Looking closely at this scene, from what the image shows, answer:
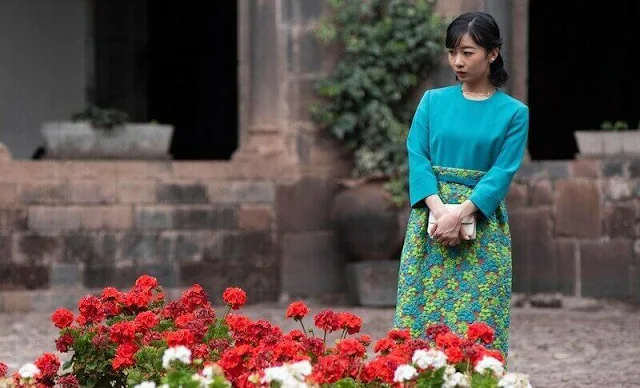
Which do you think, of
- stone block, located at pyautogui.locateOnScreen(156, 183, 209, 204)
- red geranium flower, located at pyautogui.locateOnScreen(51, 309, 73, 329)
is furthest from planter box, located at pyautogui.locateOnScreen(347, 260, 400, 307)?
red geranium flower, located at pyautogui.locateOnScreen(51, 309, 73, 329)

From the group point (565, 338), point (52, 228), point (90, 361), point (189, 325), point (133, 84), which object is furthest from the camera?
point (133, 84)

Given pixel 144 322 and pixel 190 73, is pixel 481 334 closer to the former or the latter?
pixel 144 322

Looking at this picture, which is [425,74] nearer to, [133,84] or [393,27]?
[393,27]

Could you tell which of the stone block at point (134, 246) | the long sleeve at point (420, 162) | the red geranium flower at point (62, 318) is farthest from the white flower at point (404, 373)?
the stone block at point (134, 246)

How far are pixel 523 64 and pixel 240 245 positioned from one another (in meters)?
2.46

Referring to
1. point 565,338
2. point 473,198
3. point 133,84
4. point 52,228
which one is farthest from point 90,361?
point 133,84

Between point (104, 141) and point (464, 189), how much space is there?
703 centimetres

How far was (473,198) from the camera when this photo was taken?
15.6 feet

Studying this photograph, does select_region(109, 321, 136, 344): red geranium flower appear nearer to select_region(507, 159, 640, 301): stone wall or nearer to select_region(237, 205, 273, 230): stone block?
select_region(237, 205, 273, 230): stone block

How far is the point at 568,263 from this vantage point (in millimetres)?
11398

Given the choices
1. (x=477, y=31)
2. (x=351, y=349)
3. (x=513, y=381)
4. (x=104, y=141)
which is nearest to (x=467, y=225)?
(x=477, y=31)

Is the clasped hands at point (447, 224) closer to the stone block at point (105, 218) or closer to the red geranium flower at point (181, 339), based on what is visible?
the red geranium flower at point (181, 339)

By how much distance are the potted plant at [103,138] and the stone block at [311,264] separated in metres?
1.15

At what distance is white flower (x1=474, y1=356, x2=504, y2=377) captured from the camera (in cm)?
396
